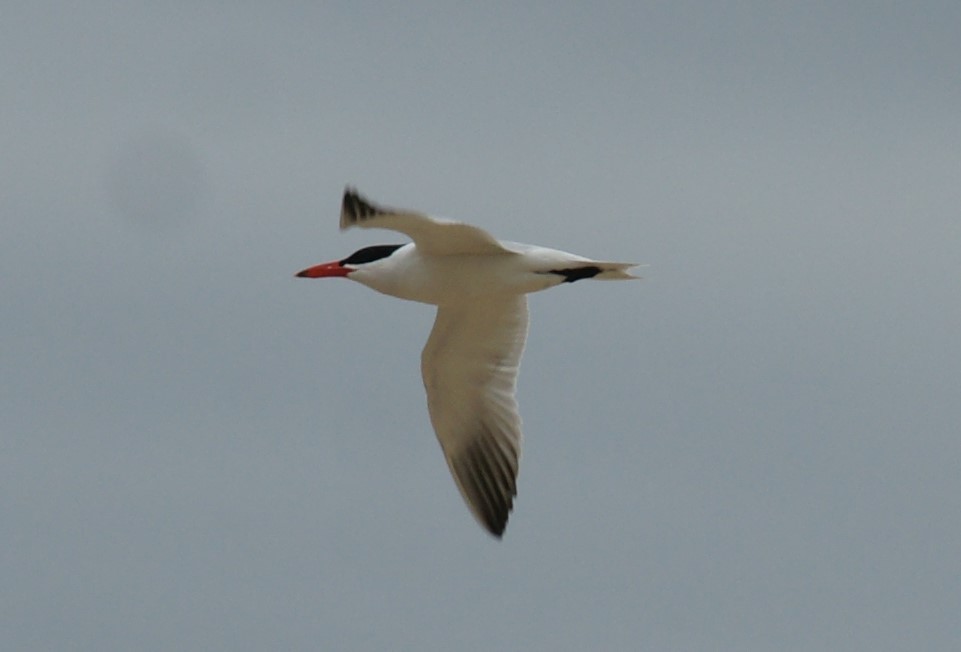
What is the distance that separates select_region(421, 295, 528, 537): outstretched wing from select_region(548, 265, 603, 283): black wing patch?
4.90 ft

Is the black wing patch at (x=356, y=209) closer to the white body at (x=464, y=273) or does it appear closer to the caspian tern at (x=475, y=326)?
the caspian tern at (x=475, y=326)

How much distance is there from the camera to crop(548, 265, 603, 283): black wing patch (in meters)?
14.5

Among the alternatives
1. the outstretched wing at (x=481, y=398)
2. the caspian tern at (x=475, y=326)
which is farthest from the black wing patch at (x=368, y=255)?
the outstretched wing at (x=481, y=398)

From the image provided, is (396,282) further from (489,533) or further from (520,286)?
(489,533)

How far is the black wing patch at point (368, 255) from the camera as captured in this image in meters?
15.0

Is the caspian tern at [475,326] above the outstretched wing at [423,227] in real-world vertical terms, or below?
below

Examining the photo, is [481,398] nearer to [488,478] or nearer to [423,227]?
[488,478]

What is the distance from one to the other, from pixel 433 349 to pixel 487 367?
51cm

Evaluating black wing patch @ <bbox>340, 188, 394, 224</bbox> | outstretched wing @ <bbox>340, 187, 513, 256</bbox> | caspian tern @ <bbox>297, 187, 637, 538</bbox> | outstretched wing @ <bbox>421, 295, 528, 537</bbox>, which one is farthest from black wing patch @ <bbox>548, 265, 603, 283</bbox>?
black wing patch @ <bbox>340, 188, 394, 224</bbox>

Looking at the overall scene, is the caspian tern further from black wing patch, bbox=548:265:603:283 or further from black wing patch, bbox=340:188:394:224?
black wing patch, bbox=340:188:394:224

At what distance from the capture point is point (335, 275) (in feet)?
49.7

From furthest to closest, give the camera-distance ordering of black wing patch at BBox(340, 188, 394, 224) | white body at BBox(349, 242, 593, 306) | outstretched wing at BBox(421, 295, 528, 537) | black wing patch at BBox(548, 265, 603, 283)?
outstretched wing at BBox(421, 295, 528, 537), white body at BBox(349, 242, 593, 306), black wing patch at BBox(548, 265, 603, 283), black wing patch at BBox(340, 188, 394, 224)

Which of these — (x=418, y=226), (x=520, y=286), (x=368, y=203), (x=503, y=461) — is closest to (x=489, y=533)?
(x=503, y=461)

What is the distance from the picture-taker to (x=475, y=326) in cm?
1614
